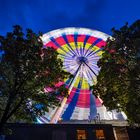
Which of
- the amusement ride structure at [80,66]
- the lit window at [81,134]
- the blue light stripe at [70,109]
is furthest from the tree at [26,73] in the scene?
the blue light stripe at [70,109]

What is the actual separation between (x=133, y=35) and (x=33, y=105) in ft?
41.7

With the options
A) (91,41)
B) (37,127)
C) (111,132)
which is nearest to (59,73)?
(37,127)

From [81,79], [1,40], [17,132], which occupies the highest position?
[81,79]

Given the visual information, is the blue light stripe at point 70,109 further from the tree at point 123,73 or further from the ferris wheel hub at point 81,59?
the tree at point 123,73

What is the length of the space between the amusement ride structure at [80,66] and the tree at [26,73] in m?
17.4

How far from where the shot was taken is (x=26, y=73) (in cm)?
2211

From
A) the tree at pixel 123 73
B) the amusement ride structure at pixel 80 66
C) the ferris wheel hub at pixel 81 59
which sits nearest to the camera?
the tree at pixel 123 73

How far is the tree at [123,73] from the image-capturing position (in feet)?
77.5

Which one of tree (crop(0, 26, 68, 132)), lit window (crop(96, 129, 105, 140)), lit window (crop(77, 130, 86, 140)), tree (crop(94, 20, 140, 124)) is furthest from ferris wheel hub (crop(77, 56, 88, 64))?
tree (crop(0, 26, 68, 132))

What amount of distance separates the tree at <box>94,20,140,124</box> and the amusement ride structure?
46.6 feet

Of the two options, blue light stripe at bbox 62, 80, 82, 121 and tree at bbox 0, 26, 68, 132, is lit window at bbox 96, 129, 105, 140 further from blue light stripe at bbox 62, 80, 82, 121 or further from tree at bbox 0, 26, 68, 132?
blue light stripe at bbox 62, 80, 82, 121

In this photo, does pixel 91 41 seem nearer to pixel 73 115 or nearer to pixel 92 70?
pixel 92 70

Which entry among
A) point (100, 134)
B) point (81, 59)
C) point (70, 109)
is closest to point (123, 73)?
point (100, 134)

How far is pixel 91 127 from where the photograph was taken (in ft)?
98.5
